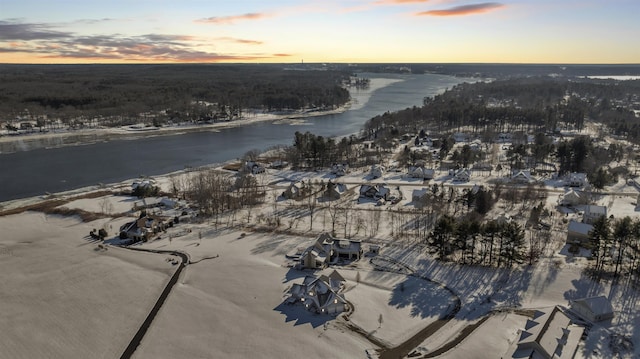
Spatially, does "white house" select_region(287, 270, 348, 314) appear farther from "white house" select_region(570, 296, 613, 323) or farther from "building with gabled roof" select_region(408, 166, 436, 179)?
"building with gabled roof" select_region(408, 166, 436, 179)

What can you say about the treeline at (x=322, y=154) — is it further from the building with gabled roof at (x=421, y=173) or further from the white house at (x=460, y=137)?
the white house at (x=460, y=137)

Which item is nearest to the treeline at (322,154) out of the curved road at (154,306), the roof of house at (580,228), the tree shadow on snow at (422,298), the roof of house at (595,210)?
the roof of house at (595,210)

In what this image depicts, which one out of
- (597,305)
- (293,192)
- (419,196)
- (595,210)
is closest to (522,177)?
(595,210)

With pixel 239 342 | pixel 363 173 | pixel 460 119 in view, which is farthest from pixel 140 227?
pixel 460 119

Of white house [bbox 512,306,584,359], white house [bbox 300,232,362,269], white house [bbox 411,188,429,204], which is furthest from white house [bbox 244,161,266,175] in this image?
white house [bbox 512,306,584,359]

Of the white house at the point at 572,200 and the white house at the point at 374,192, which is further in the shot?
the white house at the point at 374,192

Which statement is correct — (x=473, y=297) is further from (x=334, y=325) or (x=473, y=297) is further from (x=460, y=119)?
(x=460, y=119)
